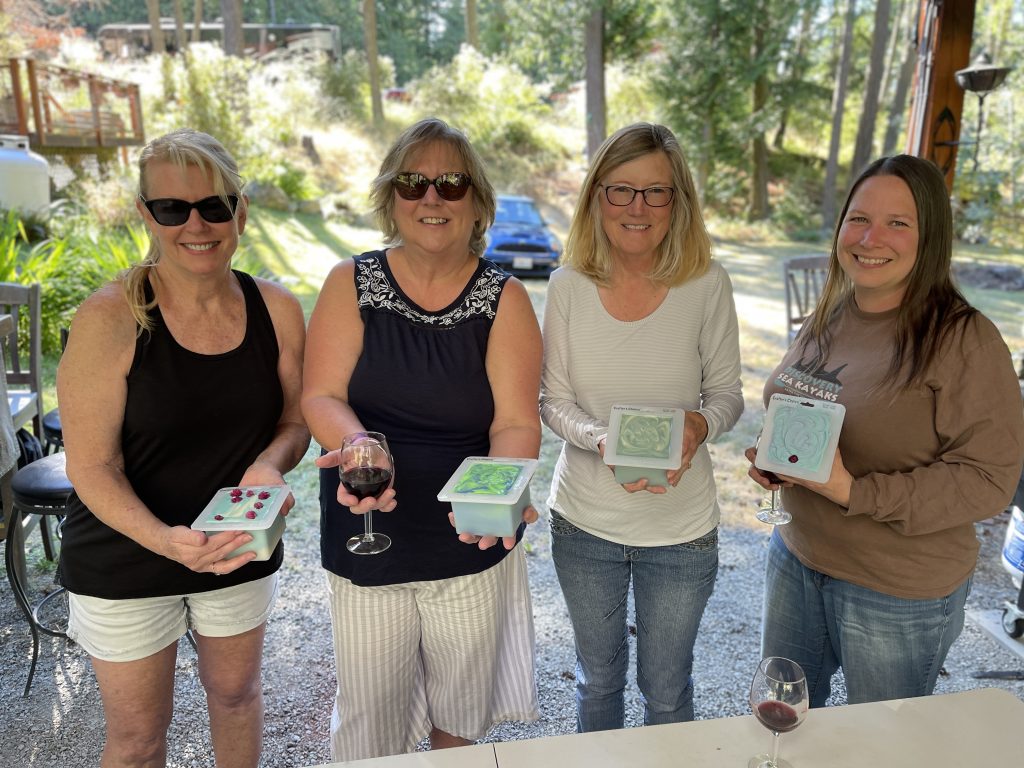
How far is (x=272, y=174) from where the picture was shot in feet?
44.7

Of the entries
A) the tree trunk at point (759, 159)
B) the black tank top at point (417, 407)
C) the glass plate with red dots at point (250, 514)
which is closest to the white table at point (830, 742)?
the black tank top at point (417, 407)

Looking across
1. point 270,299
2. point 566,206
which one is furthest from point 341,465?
point 566,206

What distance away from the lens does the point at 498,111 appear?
17.7m

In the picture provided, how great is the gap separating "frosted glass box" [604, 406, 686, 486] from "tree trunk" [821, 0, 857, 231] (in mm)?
16505

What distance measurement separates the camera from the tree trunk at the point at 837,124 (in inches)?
640

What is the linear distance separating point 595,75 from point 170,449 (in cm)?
1264

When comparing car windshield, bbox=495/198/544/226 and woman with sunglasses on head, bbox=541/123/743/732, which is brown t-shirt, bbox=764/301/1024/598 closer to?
woman with sunglasses on head, bbox=541/123/743/732

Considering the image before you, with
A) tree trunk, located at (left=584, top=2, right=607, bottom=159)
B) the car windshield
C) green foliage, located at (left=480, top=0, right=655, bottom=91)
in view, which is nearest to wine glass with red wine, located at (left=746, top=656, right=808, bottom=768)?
the car windshield

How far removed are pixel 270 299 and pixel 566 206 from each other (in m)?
15.2

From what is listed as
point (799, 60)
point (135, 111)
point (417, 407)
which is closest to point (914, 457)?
point (417, 407)

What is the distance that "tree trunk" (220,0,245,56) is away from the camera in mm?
13367

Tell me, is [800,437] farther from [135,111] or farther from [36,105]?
[135,111]

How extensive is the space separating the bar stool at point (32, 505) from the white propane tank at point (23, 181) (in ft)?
26.6

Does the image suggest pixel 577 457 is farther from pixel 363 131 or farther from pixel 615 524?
pixel 363 131
